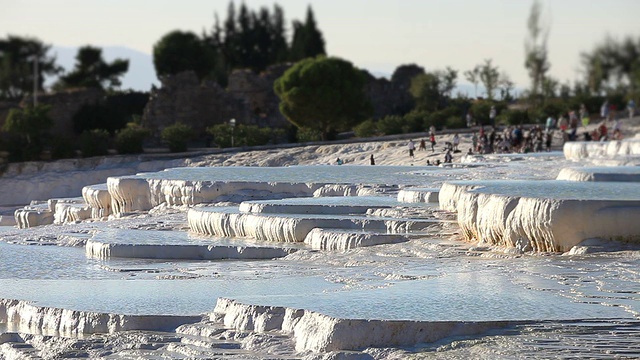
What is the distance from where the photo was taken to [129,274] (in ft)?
47.7

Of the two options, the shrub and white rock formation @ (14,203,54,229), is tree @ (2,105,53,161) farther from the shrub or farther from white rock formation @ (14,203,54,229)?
white rock formation @ (14,203,54,229)

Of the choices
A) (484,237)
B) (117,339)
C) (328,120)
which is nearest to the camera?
(117,339)

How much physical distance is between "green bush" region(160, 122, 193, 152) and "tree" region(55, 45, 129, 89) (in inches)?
601

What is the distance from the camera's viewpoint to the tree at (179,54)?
49.4m

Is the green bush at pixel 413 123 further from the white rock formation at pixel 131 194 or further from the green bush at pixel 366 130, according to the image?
the white rock formation at pixel 131 194

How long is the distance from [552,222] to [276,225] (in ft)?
12.7

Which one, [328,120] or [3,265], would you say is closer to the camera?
[3,265]

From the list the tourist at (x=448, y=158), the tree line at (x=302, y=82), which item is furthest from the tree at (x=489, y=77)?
the tourist at (x=448, y=158)

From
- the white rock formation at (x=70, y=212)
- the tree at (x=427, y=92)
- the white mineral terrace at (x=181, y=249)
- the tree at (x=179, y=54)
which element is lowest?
the white rock formation at (x=70, y=212)

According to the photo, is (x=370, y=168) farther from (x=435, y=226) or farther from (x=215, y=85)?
(x=215, y=85)

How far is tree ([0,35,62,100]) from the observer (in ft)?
160

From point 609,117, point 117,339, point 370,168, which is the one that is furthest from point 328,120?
point 117,339

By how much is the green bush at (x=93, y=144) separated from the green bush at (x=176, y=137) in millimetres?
1422

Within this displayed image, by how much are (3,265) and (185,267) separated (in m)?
2.25
